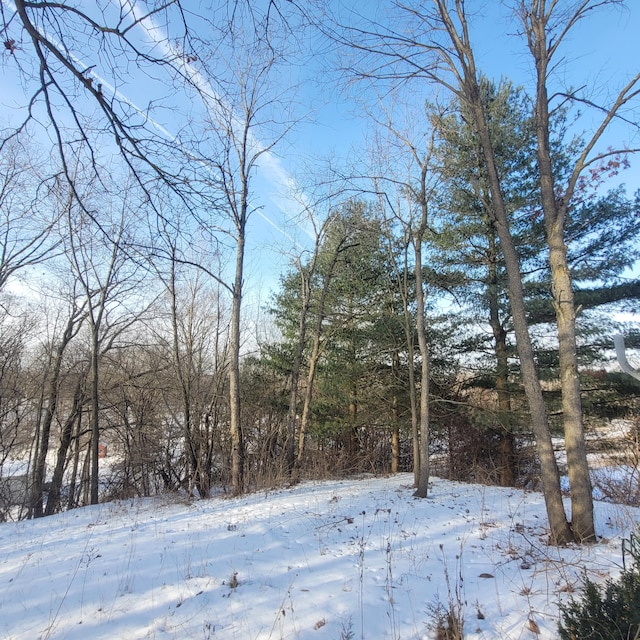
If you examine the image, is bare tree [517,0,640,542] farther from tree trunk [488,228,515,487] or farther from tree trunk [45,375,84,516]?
tree trunk [45,375,84,516]

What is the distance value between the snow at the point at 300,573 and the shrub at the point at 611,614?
0.85 meters

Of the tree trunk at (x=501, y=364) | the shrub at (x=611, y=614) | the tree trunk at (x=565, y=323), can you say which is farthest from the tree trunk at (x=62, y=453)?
the shrub at (x=611, y=614)

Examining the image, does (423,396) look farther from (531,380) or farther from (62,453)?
(62,453)

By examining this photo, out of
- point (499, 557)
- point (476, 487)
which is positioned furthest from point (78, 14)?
point (476, 487)

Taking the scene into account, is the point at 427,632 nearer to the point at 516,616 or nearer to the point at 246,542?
the point at 516,616

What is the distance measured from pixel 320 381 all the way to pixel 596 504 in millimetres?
8694

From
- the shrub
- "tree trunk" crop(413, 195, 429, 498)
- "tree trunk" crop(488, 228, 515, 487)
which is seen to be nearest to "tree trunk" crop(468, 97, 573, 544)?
"tree trunk" crop(413, 195, 429, 498)

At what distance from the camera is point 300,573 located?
404cm

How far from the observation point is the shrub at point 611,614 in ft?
6.51

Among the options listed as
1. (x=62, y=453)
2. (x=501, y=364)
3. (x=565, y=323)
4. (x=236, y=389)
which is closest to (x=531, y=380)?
(x=565, y=323)

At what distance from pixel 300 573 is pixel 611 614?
2.76 meters

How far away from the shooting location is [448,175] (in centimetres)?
870

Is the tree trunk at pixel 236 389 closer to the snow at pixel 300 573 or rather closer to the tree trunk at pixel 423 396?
the snow at pixel 300 573

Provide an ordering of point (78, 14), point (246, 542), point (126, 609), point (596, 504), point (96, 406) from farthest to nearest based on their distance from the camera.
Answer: point (96, 406) < point (596, 504) < point (246, 542) < point (126, 609) < point (78, 14)
